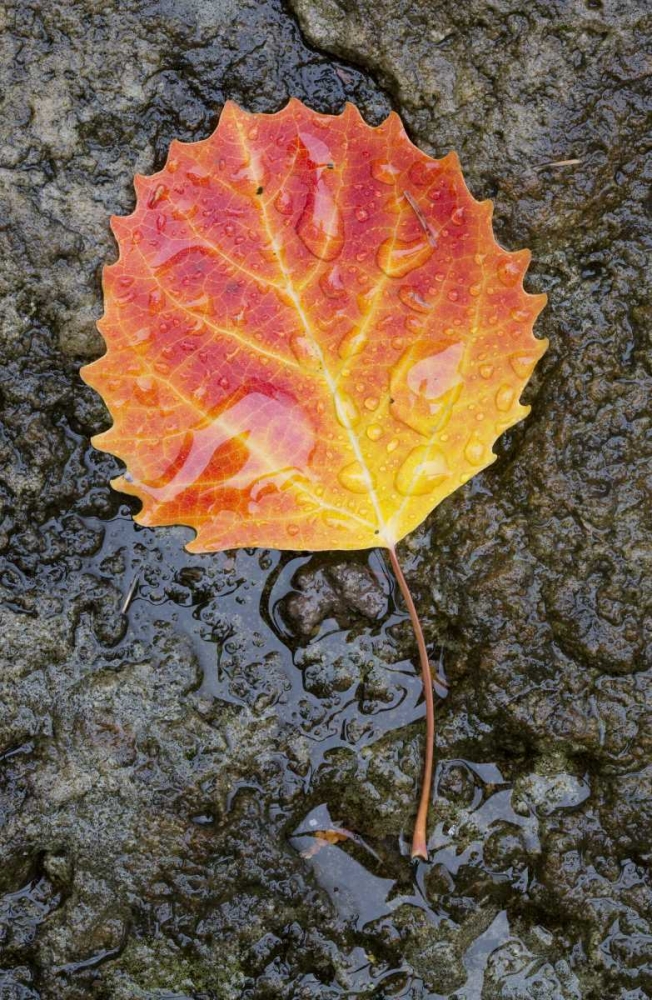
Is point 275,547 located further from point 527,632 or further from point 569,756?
point 569,756

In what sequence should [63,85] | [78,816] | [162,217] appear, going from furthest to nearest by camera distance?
[63,85] < [78,816] < [162,217]

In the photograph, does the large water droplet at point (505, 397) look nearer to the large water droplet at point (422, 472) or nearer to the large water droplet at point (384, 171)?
the large water droplet at point (422, 472)

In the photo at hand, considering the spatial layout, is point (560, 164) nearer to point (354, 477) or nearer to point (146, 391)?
point (354, 477)

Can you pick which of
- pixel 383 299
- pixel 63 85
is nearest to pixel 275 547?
pixel 383 299

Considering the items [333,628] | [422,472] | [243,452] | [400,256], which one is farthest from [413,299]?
[333,628]

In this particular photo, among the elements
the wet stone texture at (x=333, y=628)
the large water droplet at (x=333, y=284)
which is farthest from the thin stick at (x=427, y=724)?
the large water droplet at (x=333, y=284)

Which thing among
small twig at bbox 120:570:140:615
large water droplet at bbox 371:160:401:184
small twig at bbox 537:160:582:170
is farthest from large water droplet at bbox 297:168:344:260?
small twig at bbox 120:570:140:615
